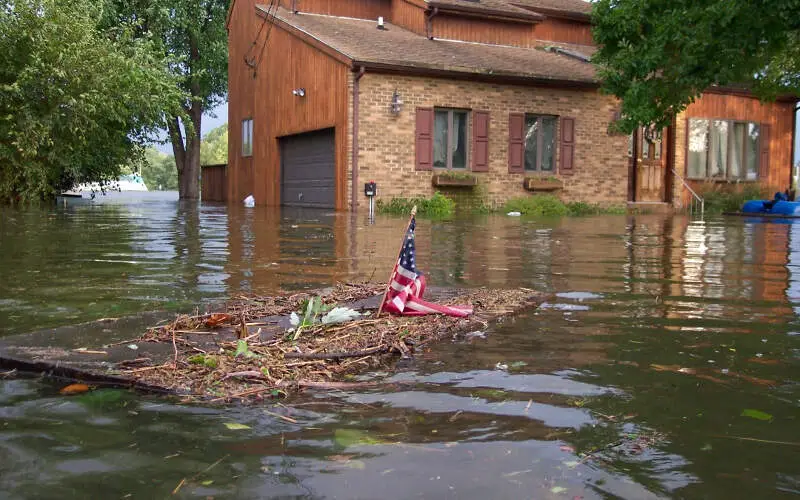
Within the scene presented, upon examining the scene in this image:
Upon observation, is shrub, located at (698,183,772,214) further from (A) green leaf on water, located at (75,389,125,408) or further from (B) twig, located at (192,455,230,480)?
(B) twig, located at (192,455,230,480)

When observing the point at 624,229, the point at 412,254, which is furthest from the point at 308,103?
the point at 412,254

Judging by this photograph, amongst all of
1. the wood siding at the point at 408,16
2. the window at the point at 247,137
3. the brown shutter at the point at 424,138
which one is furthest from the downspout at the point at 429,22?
the window at the point at 247,137

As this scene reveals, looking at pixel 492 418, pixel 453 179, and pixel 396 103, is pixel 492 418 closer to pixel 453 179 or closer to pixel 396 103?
pixel 396 103

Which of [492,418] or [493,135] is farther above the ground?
[493,135]

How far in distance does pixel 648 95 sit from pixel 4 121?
48.6 feet

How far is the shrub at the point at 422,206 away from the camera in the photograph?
20.2 metres

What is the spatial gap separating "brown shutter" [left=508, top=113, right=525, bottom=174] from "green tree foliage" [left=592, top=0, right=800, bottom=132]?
290 cm

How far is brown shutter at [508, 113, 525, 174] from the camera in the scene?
22.8 meters

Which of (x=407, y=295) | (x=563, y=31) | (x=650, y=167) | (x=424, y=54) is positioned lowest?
(x=407, y=295)

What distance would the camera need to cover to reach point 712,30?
1692 cm

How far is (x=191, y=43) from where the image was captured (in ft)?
119

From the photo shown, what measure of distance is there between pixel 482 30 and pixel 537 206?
24.6ft

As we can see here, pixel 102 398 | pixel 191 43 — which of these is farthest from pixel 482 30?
pixel 102 398

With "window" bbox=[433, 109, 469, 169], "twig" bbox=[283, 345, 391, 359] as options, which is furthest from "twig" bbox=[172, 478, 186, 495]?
"window" bbox=[433, 109, 469, 169]
